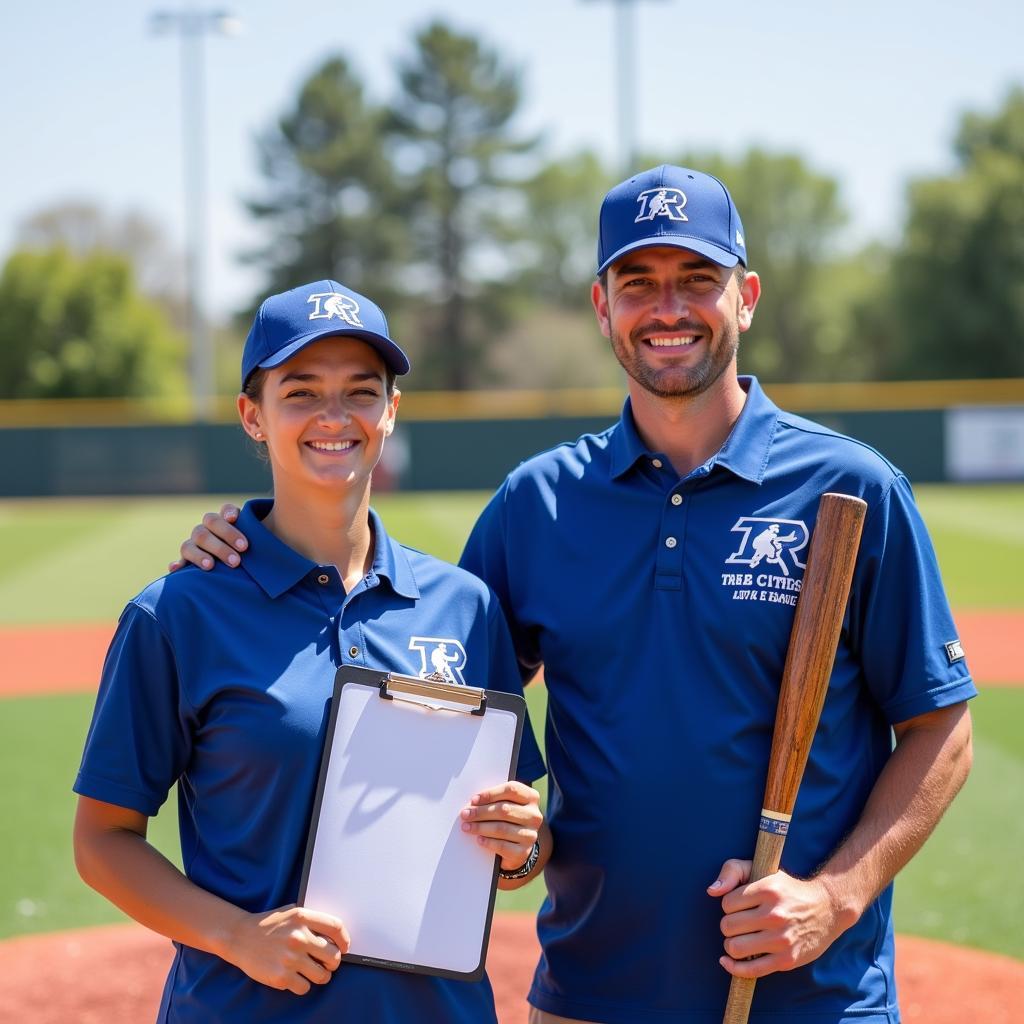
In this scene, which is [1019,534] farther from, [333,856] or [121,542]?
[333,856]

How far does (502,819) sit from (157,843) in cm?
447

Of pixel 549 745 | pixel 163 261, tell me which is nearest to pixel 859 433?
pixel 549 745

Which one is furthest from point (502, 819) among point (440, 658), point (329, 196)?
point (329, 196)

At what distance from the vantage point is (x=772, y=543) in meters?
2.75

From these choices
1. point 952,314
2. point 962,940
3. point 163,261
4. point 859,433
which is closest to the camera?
point 962,940

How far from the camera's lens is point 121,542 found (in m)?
20.4

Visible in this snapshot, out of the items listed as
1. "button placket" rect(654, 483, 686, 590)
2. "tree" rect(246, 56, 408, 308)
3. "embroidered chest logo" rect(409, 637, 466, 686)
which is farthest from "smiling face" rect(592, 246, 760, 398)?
"tree" rect(246, 56, 408, 308)

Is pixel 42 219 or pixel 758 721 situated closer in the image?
pixel 758 721

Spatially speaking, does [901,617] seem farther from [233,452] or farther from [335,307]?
[233,452]

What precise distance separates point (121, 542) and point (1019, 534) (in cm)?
1329

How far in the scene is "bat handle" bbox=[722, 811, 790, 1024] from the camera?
99.2 inches

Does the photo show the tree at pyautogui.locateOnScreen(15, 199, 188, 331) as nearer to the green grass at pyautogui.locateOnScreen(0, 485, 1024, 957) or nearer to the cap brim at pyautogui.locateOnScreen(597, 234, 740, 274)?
the green grass at pyautogui.locateOnScreen(0, 485, 1024, 957)

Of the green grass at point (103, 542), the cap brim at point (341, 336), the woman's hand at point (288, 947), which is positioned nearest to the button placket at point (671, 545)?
the cap brim at point (341, 336)

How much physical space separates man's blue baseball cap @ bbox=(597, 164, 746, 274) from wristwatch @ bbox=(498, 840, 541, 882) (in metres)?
1.20
